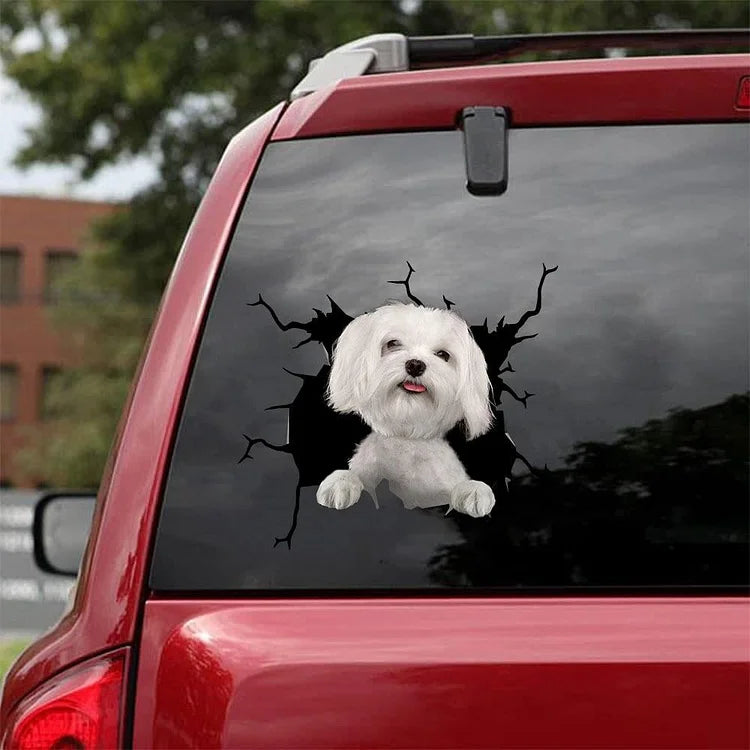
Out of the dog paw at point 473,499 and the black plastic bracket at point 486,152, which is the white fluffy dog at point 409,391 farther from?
the black plastic bracket at point 486,152

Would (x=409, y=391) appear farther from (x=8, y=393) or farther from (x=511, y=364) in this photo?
(x=8, y=393)

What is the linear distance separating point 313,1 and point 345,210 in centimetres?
1313

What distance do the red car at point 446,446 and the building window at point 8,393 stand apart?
46.4 meters

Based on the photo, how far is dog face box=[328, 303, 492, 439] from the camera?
6.03 ft

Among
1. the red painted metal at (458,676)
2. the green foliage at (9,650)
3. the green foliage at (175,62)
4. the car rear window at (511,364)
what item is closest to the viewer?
the red painted metal at (458,676)

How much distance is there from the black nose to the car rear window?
0.28 feet

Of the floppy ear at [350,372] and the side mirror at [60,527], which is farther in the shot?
the side mirror at [60,527]

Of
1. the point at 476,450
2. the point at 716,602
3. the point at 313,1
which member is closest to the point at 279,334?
the point at 476,450

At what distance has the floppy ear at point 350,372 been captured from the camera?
6.05ft

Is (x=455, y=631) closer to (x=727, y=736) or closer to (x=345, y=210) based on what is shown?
(x=727, y=736)

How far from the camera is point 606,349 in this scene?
5.88 ft

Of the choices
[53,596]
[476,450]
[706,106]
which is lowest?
[53,596]

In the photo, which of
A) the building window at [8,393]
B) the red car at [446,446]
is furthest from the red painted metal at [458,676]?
the building window at [8,393]

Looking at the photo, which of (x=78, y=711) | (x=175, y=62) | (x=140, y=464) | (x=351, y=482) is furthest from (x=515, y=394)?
(x=175, y=62)
